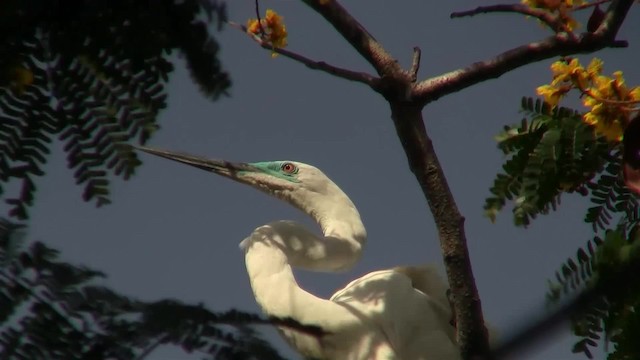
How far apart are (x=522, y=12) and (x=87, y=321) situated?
93.4 inches

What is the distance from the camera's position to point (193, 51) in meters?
1.59

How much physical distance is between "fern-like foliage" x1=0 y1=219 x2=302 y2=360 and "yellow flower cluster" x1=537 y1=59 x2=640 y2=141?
223 cm

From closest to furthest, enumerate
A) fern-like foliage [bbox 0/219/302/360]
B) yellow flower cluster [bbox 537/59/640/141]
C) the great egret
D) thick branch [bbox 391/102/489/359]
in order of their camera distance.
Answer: fern-like foliage [bbox 0/219/302/360]
thick branch [bbox 391/102/489/359]
yellow flower cluster [bbox 537/59/640/141]
the great egret

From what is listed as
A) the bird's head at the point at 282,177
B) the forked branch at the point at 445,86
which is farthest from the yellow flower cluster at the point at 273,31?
the bird's head at the point at 282,177

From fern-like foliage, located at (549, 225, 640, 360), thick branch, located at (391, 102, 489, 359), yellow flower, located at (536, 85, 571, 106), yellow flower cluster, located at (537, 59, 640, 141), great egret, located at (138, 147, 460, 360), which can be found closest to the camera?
fern-like foliage, located at (549, 225, 640, 360)

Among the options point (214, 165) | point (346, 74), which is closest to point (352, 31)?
point (346, 74)

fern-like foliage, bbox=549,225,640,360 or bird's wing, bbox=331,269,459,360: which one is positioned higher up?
bird's wing, bbox=331,269,459,360

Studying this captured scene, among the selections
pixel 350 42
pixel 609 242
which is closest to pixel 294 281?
pixel 350 42

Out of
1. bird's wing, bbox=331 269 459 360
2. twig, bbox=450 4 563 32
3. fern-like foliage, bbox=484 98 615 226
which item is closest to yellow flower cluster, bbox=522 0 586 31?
twig, bbox=450 4 563 32

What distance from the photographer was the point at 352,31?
348 cm

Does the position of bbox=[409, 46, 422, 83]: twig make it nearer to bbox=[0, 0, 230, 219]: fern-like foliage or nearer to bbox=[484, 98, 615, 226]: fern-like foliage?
bbox=[484, 98, 615, 226]: fern-like foliage

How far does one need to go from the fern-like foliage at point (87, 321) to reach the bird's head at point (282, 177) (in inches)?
131

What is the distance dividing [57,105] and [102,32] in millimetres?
173

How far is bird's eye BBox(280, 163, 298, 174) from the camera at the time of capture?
190 inches
